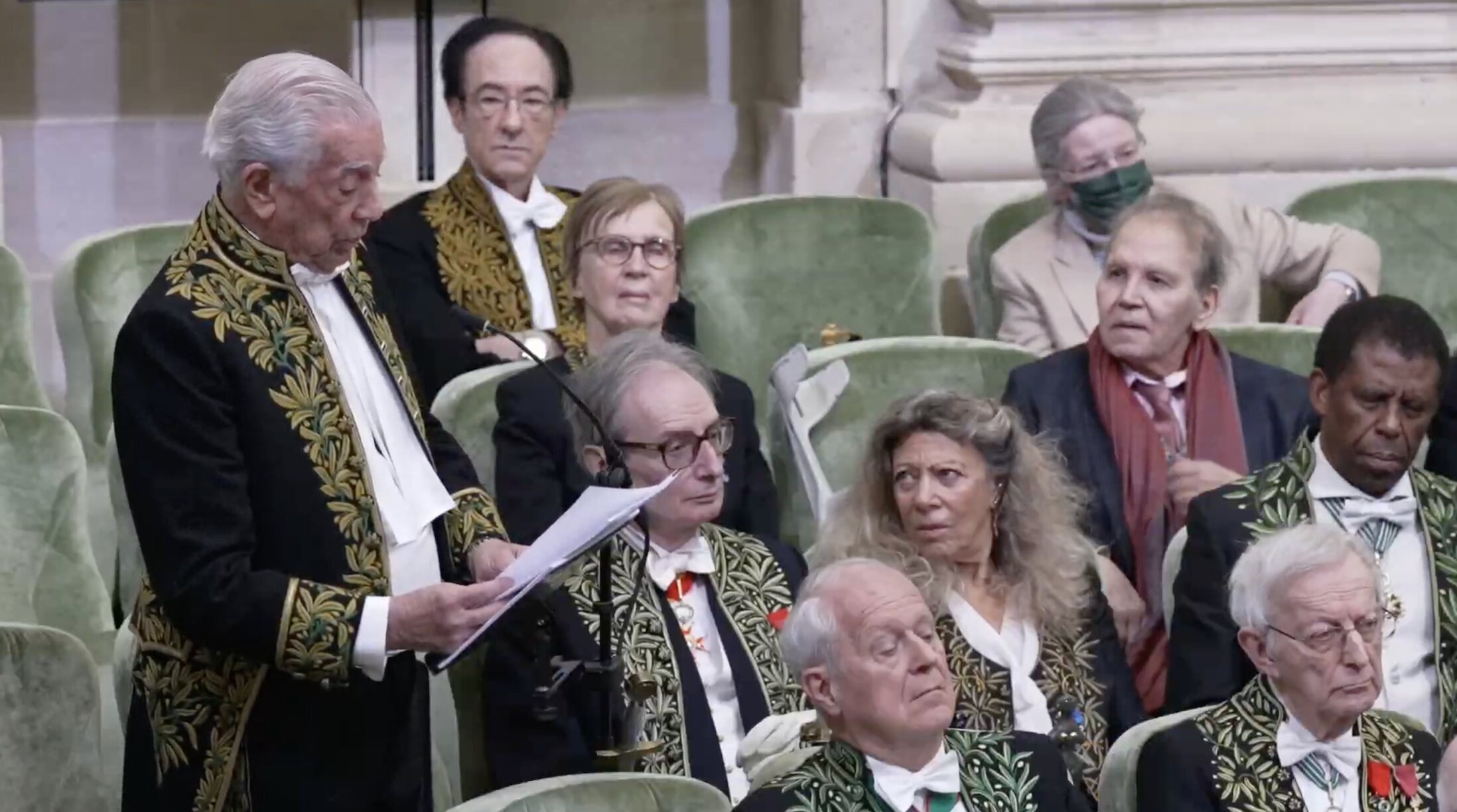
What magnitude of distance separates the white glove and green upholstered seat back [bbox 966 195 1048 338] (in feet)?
5.45

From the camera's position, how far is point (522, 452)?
324cm

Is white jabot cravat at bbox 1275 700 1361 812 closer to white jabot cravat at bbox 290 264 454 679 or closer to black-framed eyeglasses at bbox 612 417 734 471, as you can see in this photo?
black-framed eyeglasses at bbox 612 417 734 471

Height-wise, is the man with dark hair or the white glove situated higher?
the man with dark hair

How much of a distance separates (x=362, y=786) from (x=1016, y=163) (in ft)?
8.51

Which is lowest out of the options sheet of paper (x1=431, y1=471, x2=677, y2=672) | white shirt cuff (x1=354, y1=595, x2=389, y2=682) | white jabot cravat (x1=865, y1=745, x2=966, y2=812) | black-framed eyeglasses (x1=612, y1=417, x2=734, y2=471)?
white jabot cravat (x1=865, y1=745, x2=966, y2=812)

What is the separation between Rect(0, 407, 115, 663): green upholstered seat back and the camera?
10.8 feet

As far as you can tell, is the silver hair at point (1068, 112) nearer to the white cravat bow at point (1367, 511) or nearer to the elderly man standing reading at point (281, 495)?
the white cravat bow at point (1367, 511)

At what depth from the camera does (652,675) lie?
2.84 meters

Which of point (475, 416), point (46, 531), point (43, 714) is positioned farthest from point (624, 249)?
point (43, 714)

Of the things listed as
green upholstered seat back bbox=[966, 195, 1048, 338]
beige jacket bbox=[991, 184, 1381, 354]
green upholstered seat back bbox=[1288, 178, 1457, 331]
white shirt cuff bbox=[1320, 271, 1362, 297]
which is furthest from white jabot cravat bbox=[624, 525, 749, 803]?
green upholstered seat back bbox=[1288, 178, 1457, 331]

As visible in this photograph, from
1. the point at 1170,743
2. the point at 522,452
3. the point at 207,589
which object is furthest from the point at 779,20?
the point at 207,589

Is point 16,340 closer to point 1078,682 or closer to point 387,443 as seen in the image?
point 387,443

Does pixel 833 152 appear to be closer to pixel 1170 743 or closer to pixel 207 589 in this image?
pixel 1170 743

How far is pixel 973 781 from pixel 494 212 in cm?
182
